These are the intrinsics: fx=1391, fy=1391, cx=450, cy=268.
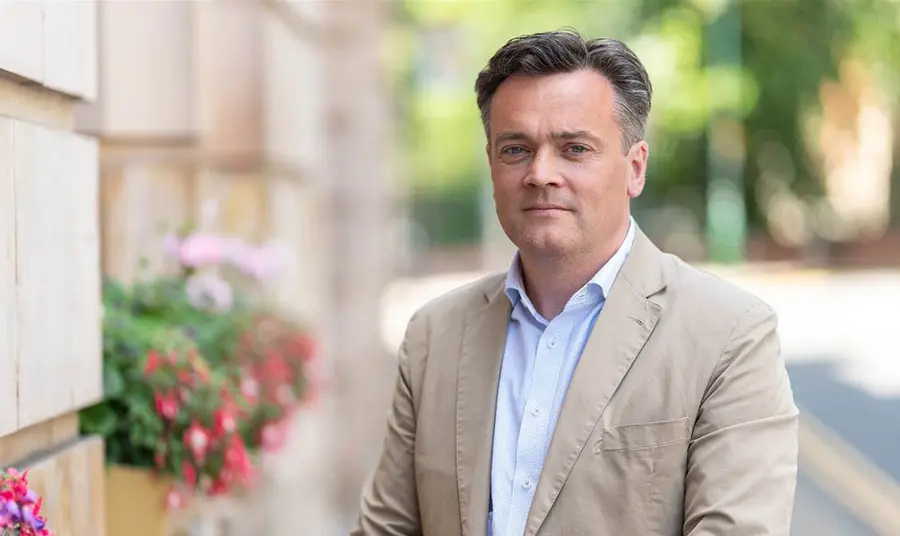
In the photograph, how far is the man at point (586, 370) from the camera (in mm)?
2426

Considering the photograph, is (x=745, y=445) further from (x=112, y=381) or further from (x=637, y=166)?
(x=112, y=381)

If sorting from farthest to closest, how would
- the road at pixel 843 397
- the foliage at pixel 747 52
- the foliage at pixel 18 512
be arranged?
the foliage at pixel 747 52
the road at pixel 843 397
the foliage at pixel 18 512

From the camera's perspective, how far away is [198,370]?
3.90 meters

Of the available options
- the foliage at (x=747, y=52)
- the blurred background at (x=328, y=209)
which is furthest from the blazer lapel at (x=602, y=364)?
the foliage at (x=747, y=52)

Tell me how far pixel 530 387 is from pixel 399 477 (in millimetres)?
376

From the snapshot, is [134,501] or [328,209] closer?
[134,501]

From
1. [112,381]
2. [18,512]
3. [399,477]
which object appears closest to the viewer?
[18,512]

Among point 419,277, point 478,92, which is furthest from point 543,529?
point 419,277

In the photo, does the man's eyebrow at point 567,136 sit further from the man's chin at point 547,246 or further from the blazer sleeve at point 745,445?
the blazer sleeve at point 745,445

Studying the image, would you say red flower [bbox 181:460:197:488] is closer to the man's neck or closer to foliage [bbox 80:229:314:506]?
foliage [bbox 80:229:314:506]

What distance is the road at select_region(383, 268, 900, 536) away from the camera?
8391 mm

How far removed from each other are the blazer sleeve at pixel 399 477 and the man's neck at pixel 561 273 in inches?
11.7

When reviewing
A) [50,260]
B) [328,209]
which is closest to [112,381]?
[50,260]

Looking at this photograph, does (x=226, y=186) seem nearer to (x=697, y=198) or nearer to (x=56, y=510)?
(x=56, y=510)
